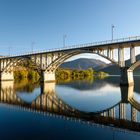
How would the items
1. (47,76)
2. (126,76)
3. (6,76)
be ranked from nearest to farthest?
(126,76) < (47,76) < (6,76)

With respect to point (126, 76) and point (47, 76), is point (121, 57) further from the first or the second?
point (47, 76)

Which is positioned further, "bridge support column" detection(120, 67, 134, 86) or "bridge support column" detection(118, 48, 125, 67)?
"bridge support column" detection(118, 48, 125, 67)

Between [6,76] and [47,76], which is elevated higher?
[47,76]

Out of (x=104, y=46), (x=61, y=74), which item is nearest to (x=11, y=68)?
(x=61, y=74)

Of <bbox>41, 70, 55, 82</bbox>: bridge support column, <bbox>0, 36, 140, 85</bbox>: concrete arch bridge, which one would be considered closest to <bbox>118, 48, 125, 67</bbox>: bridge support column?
<bbox>0, 36, 140, 85</bbox>: concrete arch bridge

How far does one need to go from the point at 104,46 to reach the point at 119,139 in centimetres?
4781

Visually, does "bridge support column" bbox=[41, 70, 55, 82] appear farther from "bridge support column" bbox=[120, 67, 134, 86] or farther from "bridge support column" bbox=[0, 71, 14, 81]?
"bridge support column" bbox=[120, 67, 134, 86]

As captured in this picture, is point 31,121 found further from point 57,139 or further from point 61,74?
point 61,74

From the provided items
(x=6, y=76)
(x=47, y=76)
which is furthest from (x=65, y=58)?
(x=6, y=76)

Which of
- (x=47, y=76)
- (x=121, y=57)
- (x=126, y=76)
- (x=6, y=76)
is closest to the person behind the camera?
(x=126, y=76)

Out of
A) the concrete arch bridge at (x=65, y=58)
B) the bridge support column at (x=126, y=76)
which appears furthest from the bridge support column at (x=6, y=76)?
the bridge support column at (x=126, y=76)

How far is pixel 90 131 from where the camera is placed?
54.4 ft

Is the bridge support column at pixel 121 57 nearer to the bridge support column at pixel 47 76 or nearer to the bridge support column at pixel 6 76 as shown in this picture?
the bridge support column at pixel 47 76

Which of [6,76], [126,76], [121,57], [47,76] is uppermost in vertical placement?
[121,57]
